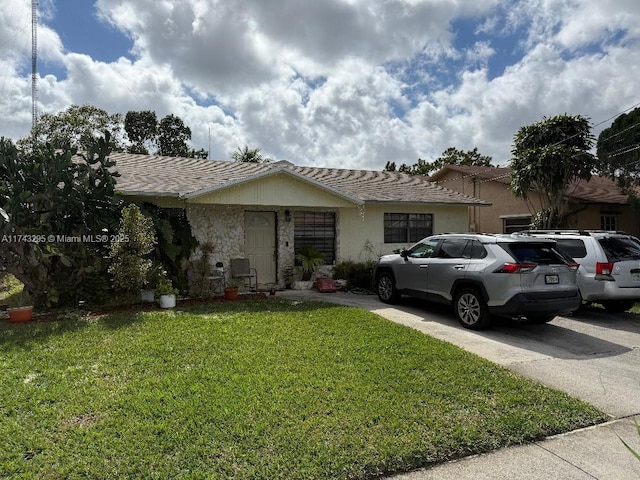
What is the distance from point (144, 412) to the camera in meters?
3.95

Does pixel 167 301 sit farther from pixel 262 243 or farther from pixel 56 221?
pixel 262 243

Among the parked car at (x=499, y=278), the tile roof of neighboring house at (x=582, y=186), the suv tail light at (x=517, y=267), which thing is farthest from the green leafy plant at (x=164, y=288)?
the tile roof of neighboring house at (x=582, y=186)

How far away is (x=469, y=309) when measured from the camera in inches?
304

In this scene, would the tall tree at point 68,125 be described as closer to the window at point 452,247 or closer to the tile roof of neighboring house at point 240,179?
the tile roof of neighboring house at point 240,179

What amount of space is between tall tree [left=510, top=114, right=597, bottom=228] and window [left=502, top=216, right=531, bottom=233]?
2.71 m

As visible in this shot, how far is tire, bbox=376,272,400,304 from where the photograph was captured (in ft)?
32.7

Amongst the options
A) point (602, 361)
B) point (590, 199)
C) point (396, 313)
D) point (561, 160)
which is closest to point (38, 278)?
point (396, 313)

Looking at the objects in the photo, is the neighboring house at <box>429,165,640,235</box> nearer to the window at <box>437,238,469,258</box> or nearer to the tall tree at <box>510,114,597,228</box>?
the tall tree at <box>510,114,597,228</box>

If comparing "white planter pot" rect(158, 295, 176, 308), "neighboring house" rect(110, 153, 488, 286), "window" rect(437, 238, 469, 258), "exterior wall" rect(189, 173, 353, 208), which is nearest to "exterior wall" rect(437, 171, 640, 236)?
"neighboring house" rect(110, 153, 488, 286)

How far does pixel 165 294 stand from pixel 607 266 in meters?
9.30

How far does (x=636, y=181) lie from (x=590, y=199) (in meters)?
1.74

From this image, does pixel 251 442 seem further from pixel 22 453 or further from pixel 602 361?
pixel 602 361

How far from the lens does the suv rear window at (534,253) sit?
7.18 meters

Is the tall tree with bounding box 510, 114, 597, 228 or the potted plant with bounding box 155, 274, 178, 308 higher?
the tall tree with bounding box 510, 114, 597, 228
